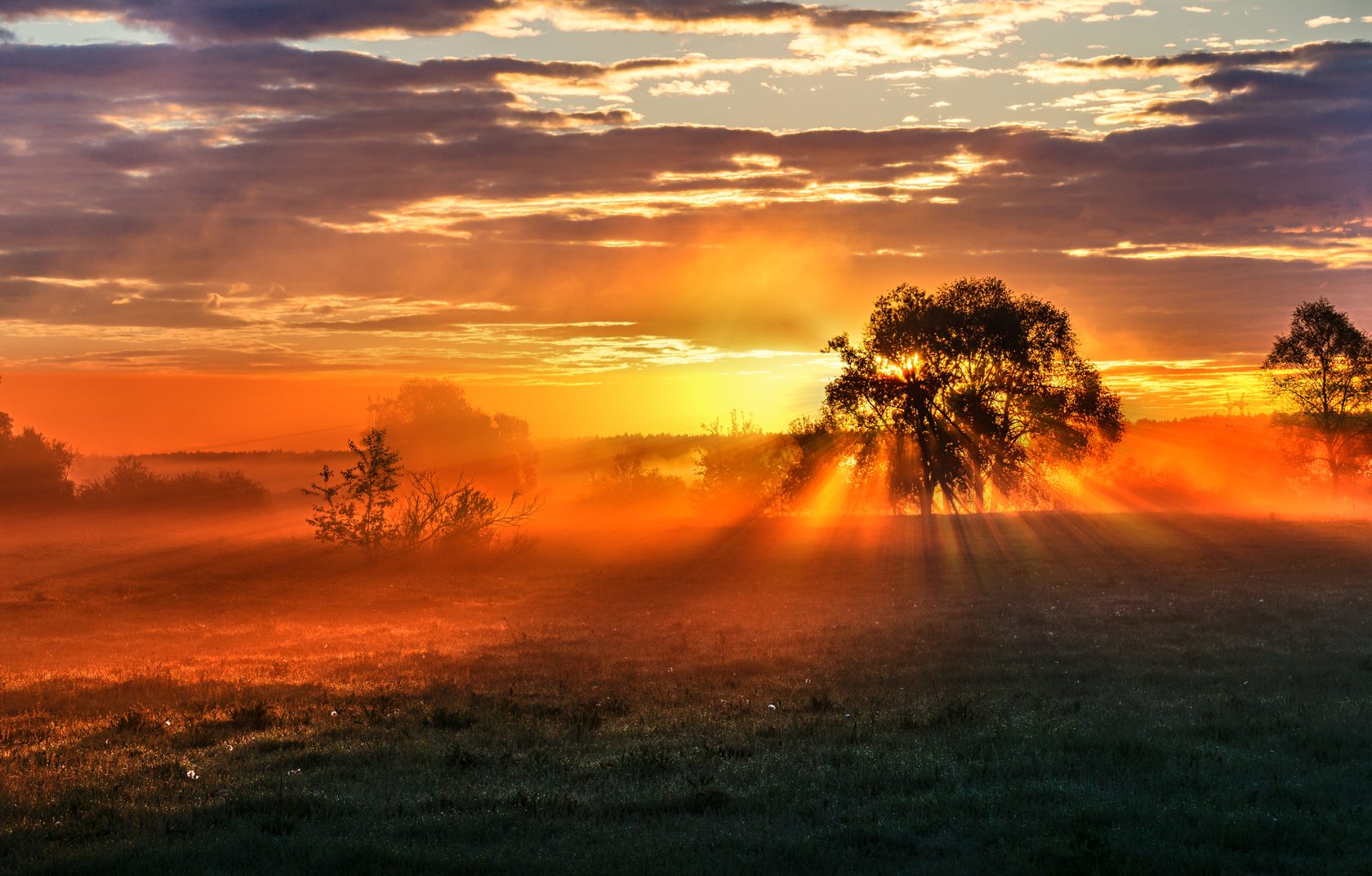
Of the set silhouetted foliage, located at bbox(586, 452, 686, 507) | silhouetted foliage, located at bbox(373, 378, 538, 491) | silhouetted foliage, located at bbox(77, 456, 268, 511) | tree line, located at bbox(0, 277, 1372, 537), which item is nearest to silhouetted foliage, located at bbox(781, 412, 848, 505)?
tree line, located at bbox(0, 277, 1372, 537)

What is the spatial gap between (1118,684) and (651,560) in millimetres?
28939

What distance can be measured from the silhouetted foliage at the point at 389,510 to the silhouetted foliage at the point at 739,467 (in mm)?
36700

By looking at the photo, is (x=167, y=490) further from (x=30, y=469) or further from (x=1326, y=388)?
(x=1326, y=388)

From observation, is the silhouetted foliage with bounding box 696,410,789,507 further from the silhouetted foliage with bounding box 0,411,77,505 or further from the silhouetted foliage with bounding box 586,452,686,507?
the silhouetted foliage with bounding box 0,411,77,505

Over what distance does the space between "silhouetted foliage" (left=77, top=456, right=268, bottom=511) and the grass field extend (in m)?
35.8

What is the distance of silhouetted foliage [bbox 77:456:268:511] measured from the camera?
7531cm

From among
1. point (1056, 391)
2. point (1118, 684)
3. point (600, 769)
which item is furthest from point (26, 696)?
point (1056, 391)

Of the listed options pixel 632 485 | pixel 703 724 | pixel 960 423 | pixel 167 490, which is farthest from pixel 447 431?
pixel 703 724

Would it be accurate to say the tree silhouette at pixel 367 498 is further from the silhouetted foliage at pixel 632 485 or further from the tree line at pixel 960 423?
the silhouetted foliage at pixel 632 485

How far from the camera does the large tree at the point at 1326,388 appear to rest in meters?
74.8

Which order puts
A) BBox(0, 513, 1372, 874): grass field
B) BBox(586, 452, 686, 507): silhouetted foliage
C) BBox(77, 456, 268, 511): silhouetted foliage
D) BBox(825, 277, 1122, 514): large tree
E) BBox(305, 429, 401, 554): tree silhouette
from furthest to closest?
1. BBox(586, 452, 686, 507): silhouetted foliage
2. BBox(77, 456, 268, 511): silhouetted foliage
3. BBox(825, 277, 1122, 514): large tree
4. BBox(305, 429, 401, 554): tree silhouette
5. BBox(0, 513, 1372, 874): grass field

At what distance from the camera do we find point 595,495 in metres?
103

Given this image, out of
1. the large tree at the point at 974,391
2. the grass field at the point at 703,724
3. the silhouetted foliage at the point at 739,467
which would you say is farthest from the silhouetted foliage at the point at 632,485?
the grass field at the point at 703,724

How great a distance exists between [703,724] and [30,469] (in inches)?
2785
